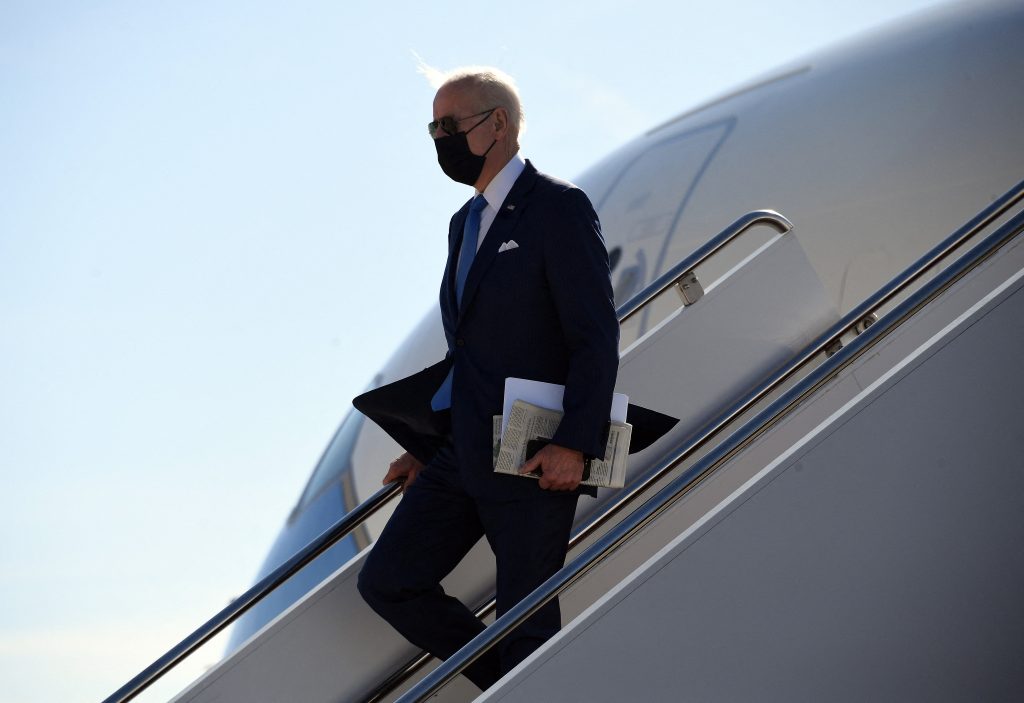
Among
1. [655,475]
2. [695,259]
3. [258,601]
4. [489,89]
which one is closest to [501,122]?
[489,89]

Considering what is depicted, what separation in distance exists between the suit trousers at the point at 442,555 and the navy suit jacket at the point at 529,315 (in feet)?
0.29

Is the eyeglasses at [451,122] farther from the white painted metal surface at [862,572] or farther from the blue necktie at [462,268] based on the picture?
the white painted metal surface at [862,572]

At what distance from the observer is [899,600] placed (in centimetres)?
233

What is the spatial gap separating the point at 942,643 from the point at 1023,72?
361 cm

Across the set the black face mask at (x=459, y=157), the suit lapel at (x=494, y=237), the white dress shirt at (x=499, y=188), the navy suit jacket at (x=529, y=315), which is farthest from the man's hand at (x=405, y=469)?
the black face mask at (x=459, y=157)

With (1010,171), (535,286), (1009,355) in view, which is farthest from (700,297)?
(1010,171)

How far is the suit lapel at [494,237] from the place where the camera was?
2791 mm

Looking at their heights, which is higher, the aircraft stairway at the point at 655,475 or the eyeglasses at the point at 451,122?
the eyeglasses at the point at 451,122

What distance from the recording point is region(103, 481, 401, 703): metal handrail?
10.8 feet

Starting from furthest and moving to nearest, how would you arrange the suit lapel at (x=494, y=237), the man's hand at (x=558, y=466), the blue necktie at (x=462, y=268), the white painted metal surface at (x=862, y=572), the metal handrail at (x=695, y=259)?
1. the metal handrail at (x=695, y=259)
2. the blue necktie at (x=462, y=268)
3. the suit lapel at (x=494, y=237)
4. the man's hand at (x=558, y=466)
5. the white painted metal surface at (x=862, y=572)

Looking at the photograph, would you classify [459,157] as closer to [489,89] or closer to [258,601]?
[489,89]

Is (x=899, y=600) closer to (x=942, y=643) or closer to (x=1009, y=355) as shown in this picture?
(x=942, y=643)

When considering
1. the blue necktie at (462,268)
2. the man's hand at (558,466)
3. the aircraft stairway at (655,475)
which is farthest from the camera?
the aircraft stairway at (655,475)

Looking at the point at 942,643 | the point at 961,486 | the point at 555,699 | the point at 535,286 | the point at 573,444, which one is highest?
the point at 535,286
